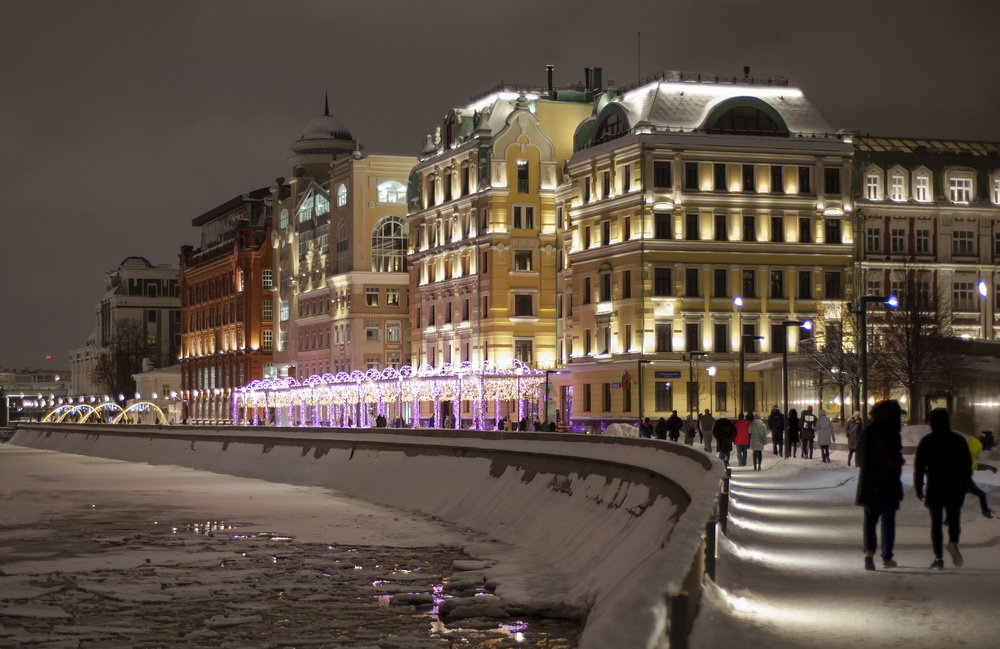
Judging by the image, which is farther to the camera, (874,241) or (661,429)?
(874,241)

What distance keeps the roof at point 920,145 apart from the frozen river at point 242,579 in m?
58.7

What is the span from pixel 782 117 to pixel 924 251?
12549mm

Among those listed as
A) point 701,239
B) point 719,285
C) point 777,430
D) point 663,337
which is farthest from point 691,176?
point 777,430

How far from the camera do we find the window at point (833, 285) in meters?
87.7

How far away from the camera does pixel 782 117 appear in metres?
87.2

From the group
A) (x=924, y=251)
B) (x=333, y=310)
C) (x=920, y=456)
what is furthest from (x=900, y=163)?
(x=920, y=456)

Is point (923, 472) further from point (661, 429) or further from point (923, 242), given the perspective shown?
point (923, 242)

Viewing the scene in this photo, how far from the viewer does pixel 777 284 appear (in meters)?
86.8

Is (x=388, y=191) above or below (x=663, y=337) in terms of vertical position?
above

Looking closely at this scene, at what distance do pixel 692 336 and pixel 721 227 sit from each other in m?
6.25

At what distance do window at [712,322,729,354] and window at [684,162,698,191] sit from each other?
7.47m

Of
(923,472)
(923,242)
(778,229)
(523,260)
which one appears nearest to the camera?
(923,472)

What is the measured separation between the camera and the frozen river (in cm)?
1739

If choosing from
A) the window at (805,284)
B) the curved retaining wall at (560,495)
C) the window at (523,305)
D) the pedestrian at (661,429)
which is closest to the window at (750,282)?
the window at (805,284)
